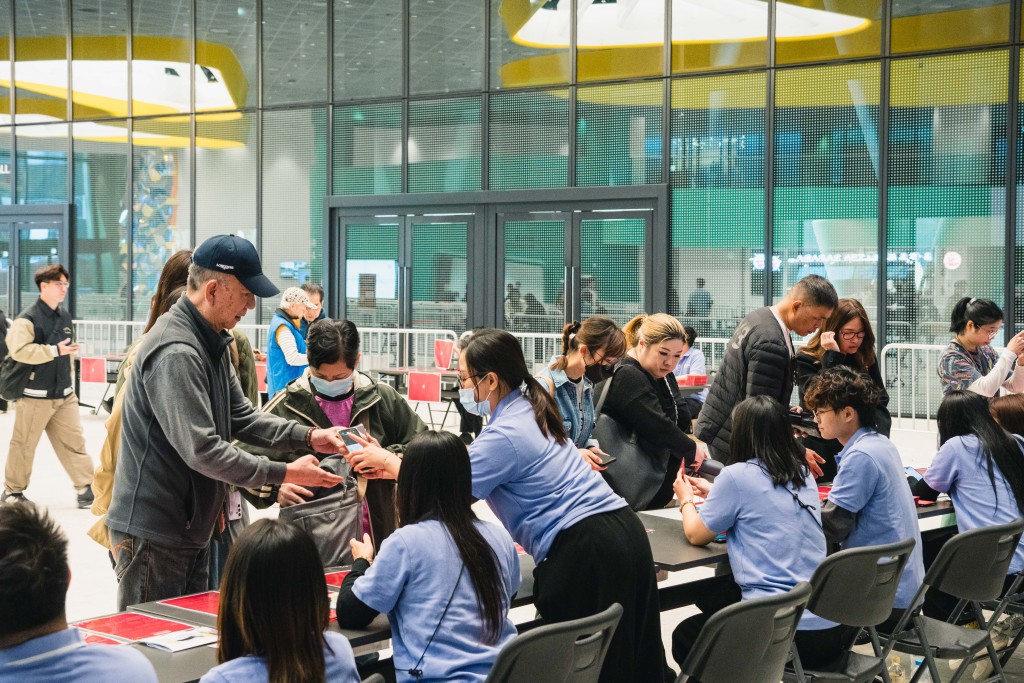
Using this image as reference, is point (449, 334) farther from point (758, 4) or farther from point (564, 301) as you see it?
point (758, 4)

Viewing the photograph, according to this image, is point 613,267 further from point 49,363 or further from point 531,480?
point 531,480

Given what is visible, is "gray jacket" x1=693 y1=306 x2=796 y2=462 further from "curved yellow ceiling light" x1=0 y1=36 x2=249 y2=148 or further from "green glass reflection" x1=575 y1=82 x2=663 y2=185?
"curved yellow ceiling light" x1=0 y1=36 x2=249 y2=148

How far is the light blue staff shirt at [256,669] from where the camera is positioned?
2031mm

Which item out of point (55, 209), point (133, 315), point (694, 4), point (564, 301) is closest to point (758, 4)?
point (694, 4)

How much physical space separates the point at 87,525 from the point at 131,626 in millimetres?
5120

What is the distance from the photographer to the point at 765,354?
4.98 meters

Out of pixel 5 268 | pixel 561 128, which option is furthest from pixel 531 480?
pixel 5 268

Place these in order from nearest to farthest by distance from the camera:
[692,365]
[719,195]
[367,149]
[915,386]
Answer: [692,365]
[915,386]
[719,195]
[367,149]

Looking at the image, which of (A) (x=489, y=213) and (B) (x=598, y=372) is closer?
(B) (x=598, y=372)

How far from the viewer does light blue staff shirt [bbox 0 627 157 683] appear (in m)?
1.80

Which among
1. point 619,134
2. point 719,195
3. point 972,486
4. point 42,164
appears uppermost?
point 42,164

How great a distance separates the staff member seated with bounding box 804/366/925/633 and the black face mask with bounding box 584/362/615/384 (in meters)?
1.23

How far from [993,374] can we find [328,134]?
10.6m

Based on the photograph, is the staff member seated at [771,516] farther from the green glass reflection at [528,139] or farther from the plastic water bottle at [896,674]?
the green glass reflection at [528,139]
